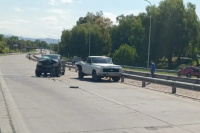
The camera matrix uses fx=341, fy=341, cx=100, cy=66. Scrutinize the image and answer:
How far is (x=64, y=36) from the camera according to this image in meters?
97.8

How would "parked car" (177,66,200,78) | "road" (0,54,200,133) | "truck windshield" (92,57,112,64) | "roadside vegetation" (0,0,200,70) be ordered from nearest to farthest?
"road" (0,54,200,133) → "truck windshield" (92,57,112,64) → "parked car" (177,66,200,78) → "roadside vegetation" (0,0,200,70)

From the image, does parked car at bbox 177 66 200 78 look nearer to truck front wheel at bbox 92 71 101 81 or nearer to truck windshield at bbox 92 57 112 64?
truck windshield at bbox 92 57 112 64

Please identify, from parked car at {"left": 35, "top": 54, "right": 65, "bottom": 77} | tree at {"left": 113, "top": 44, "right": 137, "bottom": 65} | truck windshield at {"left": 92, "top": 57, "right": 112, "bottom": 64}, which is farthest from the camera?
tree at {"left": 113, "top": 44, "right": 137, "bottom": 65}

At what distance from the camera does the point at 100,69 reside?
23.9m

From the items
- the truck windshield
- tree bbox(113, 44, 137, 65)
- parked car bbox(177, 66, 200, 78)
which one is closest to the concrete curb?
the truck windshield

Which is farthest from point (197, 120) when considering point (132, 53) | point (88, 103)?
point (132, 53)

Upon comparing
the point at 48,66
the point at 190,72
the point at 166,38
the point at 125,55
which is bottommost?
the point at 190,72

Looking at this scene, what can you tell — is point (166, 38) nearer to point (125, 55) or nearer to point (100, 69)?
point (125, 55)

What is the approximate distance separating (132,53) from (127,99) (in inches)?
1939

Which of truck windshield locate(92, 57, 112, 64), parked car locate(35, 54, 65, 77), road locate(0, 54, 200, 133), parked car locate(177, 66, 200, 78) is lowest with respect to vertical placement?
parked car locate(177, 66, 200, 78)

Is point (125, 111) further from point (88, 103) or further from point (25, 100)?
point (25, 100)

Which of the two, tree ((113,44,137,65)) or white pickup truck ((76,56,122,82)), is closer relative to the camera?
white pickup truck ((76,56,122,82))

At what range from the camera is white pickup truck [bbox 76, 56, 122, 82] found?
23.9 meters

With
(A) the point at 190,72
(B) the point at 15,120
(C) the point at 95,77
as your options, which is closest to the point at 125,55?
(A) the point at 190,72
